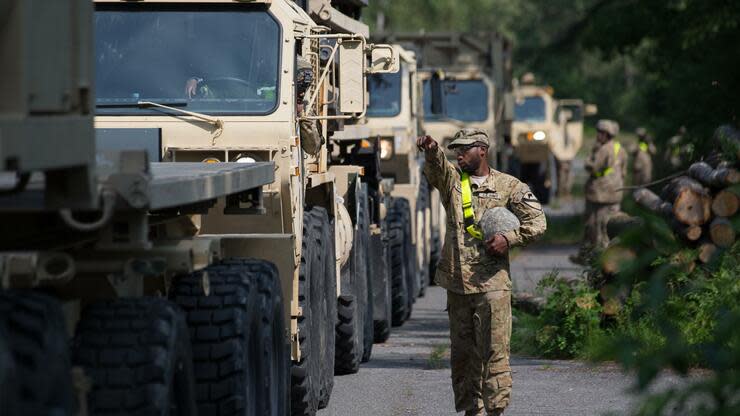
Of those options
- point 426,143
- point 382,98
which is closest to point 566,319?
point 426,143

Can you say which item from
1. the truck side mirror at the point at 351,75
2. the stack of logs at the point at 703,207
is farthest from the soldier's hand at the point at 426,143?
the stack of logs at the point at 703,207

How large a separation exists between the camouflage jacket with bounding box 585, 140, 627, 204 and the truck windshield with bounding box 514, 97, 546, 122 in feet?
54.9

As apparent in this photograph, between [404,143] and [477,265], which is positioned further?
[404,143]

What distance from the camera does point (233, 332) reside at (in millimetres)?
7227

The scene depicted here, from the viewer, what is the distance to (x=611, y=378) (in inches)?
483

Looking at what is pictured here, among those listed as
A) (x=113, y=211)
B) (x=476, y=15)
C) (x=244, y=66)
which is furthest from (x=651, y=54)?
(x=476, y=15)

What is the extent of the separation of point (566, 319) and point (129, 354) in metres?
7.62

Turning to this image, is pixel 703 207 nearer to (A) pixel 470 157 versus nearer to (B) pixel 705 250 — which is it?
(B) pixel 705 250

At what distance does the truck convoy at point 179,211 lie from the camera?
510 centimetres

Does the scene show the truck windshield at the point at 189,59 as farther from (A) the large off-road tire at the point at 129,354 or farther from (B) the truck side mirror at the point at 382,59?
(A) the large off-road tire at the point at 129,354

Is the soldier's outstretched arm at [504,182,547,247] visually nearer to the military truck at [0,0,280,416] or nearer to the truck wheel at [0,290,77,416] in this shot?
the military truck at [0,0,280,416]

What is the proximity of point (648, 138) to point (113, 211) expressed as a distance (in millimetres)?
28053

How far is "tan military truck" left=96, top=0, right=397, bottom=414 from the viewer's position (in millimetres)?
9516

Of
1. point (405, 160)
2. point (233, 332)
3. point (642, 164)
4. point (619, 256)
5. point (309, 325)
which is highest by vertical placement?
point (405, 160)
